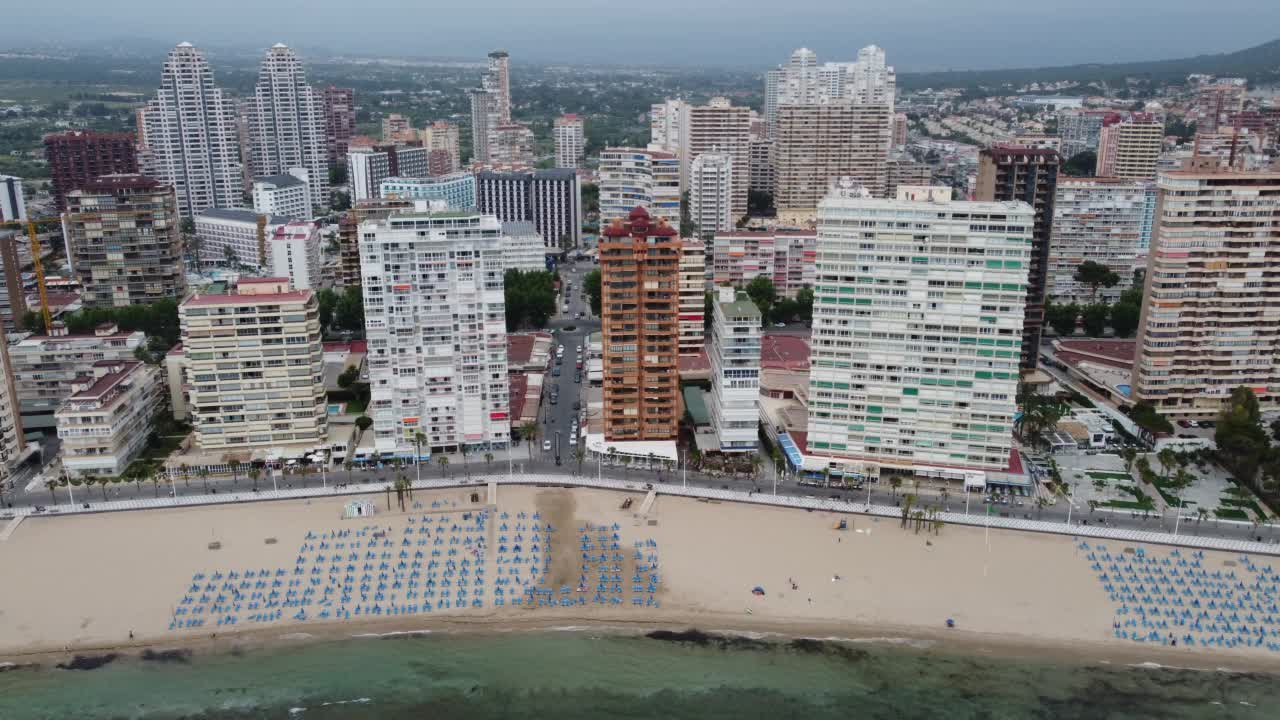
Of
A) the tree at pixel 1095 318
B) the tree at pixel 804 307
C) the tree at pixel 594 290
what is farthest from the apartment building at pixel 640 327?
the tree at pixel 1095 318

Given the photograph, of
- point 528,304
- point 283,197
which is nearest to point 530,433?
point 528,304

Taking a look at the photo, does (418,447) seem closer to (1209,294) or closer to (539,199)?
(1209,294)

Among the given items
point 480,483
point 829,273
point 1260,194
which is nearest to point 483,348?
point 480,483

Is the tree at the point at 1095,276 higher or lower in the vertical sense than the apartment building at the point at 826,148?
lower

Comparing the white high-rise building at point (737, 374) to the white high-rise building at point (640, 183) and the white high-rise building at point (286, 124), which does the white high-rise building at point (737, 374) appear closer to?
the white high-rise building at point (640, 183)

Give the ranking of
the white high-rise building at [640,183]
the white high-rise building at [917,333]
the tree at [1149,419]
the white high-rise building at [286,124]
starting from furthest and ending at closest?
the white high-rise building at [286,124] < the white high-rise building at [640,183] < the tree at [1149,419] < the white high-rise building at [917,333]

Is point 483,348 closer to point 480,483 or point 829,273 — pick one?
point 480,483

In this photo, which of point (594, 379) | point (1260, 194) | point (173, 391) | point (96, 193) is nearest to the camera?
point (1260, 194)
